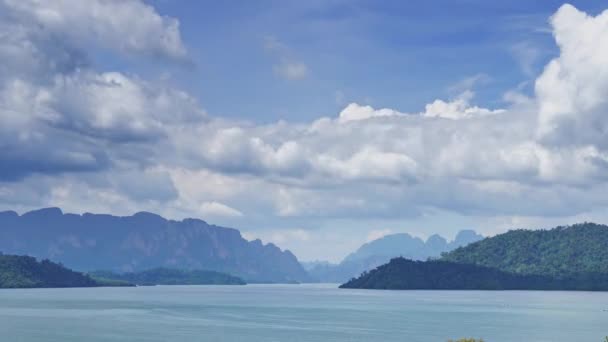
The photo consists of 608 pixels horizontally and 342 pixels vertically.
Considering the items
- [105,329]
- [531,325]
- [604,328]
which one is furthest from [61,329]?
[604,328]

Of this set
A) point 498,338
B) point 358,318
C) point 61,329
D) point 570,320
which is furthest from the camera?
point 358,318

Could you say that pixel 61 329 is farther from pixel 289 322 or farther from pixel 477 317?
pixel 477 317

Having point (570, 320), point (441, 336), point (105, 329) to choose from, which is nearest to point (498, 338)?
point (441, 336)

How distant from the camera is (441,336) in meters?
141

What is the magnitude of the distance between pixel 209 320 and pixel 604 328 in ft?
283

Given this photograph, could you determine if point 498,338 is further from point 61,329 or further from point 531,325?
point 61,329

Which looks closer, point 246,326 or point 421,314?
point 246,326

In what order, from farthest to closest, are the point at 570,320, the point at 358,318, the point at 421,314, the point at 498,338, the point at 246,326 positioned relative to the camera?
the point at 421,314
the point at 358,318
the point at 570,320
the point at 246,326
the point at 498,338

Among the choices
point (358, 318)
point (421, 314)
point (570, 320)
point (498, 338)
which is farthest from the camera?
point (421, 314)

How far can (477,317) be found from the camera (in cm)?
18312

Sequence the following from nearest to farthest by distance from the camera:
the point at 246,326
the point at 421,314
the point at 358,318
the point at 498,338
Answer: the point at 498,338
the point at 246,326
the point at 358,318
the point at 421,314

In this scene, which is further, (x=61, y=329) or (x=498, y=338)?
(x=61, y=329)

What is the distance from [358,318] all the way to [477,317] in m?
28.4

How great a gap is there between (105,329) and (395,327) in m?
59.5
